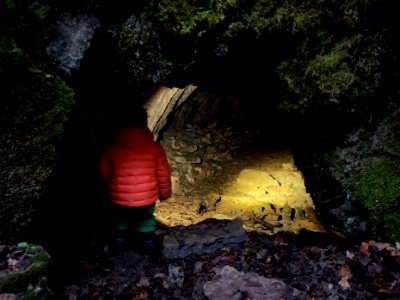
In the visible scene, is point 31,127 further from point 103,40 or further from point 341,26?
point 341,26

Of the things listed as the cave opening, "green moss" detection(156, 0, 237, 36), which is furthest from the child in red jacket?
"green moss" detection(156, 0, 237, 36)

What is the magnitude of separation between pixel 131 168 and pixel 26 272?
1.58 m

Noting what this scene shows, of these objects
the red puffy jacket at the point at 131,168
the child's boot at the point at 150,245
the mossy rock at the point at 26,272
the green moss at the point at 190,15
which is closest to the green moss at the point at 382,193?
the green moss at the point at 190,15

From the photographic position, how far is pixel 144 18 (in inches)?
116

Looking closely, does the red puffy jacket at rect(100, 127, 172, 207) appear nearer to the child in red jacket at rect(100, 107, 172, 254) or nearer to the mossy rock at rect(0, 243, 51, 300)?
the child in red jacket at rect(100, 107, 172, 254)

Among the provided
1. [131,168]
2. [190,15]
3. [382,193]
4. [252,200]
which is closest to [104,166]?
[131,168]

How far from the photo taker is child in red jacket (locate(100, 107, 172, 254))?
3.86 m

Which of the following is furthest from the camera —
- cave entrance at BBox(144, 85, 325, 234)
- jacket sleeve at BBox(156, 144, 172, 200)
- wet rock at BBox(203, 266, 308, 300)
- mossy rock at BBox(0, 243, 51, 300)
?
cave entrance at BBox(144, 85, 325, 234)

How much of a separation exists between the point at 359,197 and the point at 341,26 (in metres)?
1.65

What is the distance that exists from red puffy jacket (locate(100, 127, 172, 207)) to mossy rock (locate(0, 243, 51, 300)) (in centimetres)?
126

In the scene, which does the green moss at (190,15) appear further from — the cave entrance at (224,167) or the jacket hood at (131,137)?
the cave entrance at (224,167)

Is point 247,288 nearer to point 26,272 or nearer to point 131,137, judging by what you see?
point 26,272

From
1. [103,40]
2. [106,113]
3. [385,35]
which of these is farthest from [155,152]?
[385,35]

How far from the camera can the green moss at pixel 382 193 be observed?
328 cm
